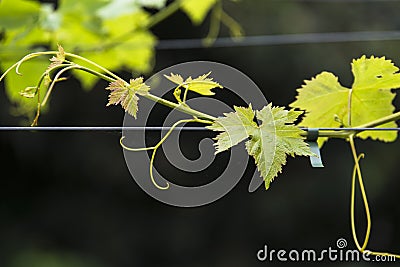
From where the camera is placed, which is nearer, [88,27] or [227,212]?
[88,27]

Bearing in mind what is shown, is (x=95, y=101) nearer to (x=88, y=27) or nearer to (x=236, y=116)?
(x=88, y=27)

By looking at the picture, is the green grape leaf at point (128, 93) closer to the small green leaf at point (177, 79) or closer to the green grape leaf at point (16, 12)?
the small green leaf at point (177, 79)

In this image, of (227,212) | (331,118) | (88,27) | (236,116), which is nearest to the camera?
(236,116)

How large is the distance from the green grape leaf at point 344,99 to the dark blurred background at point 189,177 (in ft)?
5.42

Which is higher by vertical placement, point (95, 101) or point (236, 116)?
point (95, 101)

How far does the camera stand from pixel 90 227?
2.48 metres

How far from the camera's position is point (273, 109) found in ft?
1.58

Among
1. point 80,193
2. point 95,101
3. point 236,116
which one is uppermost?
point 95,101

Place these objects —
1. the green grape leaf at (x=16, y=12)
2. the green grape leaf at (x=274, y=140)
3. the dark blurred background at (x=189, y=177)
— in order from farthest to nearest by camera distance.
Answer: the dark blurred background at (x=189, y=177), the green grape leaf at (x=16, y=12), the green grape leaf at (x=274, y=140)

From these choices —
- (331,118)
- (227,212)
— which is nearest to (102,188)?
(227,212)

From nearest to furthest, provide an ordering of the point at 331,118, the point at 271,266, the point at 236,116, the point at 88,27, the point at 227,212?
the point at 236,116 → the point at 331,118 → the point at 88,27 → the point at 271,266 → the point at 227,212

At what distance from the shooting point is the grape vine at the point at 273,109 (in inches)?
18.9

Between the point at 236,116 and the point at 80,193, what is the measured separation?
2006 mm

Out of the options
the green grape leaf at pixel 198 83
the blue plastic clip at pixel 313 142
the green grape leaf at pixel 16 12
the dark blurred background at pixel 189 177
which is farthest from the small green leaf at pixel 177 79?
the dark blurred background at pixel 189 177
